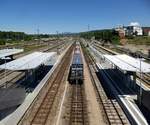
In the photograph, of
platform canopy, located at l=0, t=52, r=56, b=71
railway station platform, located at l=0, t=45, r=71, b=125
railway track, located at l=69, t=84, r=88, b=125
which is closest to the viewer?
railway station platform, located at l=0, t=45, r=71, b=125

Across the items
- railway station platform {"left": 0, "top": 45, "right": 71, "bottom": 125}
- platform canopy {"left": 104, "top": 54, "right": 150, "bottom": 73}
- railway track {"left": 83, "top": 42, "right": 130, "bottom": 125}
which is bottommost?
railway track {"left": 83, "top": 42, "right": 130, "bottom": 125}

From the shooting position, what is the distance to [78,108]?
26.8 meters

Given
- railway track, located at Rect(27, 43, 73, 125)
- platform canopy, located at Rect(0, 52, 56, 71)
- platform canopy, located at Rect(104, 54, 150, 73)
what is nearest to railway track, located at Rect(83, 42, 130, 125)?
platform canopy, located at Rect(104, 54, 150, 73)

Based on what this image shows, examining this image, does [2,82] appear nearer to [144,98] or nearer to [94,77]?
[94,77]

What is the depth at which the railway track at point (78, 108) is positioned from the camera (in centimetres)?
2292

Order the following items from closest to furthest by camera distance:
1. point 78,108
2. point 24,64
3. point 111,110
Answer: point 111,110 < point 78,108 < point 24,64

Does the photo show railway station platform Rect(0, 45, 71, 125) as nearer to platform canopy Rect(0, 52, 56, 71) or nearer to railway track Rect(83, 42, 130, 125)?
platform canopy Rect(0, 52, 56, 71)

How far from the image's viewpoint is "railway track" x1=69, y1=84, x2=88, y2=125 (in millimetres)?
22922

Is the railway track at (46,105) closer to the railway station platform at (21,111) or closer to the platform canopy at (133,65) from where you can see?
the railway station platform at (21,111)

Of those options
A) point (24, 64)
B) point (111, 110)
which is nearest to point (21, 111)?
point (111, 110)

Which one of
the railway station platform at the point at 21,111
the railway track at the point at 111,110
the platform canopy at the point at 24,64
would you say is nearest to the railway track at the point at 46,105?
the railway station platform at the point at 21,111

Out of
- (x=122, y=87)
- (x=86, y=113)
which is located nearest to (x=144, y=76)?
(x=122, y=87)

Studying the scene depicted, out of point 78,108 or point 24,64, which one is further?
point 24,64

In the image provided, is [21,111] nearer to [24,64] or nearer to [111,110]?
[111,110]
